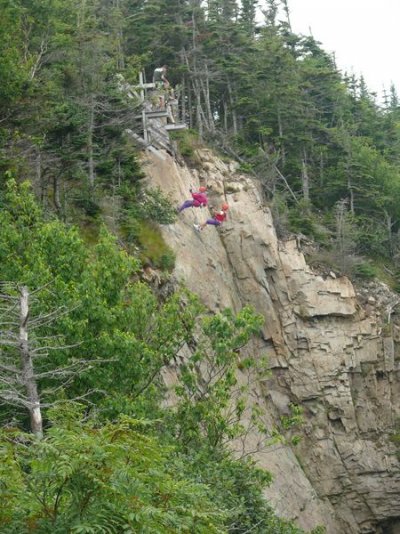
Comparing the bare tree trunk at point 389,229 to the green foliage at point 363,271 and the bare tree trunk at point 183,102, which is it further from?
the bare tree trunk at point 183,102

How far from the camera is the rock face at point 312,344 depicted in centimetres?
2939

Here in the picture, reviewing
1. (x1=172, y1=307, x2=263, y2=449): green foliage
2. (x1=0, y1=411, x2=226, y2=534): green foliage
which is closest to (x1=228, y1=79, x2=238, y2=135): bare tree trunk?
(x1=172, y1=307, x2=263, y2=449): green foliage

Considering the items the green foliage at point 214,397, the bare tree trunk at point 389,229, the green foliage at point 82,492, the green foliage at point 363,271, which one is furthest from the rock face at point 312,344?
the green foliage at point 82,492

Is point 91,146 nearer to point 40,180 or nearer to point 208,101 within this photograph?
point 40,180

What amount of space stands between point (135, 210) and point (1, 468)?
19.8 m

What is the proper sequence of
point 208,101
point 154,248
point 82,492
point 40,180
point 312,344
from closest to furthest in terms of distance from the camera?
1. point 82,492
2. point 40,180
3. point 154,248
4. point 312,344
5. point 208,101

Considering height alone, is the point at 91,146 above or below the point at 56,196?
above

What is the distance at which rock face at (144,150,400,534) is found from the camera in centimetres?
2939

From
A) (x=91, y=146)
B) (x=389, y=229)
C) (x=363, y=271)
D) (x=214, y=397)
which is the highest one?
(x=91, y=146)

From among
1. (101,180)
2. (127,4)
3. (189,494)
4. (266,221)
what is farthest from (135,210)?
(127,4)

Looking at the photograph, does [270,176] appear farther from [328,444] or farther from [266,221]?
[328,444]

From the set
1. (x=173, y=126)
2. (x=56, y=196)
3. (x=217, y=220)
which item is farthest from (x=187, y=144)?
(x=56, y=196)

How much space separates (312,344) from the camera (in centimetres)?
3195

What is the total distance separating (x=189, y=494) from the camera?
7.52 m
